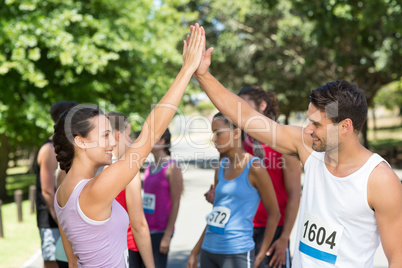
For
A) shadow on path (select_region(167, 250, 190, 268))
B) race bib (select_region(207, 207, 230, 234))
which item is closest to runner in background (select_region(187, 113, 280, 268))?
race bib (select_region(207, 207, 230, 234))

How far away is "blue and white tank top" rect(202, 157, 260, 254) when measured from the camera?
11.3 feet

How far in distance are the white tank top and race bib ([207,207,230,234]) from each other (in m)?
1.01

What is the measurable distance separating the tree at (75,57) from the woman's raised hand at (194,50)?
1001 cm

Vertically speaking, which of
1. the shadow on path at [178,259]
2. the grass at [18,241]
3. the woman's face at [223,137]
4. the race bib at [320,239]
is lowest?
the grass at [18,241]

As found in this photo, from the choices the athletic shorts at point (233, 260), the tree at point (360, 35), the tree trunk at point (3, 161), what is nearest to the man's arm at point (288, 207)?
the athletic shorts at point (233, 260)

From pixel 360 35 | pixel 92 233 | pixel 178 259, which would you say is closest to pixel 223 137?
pixel 92 233

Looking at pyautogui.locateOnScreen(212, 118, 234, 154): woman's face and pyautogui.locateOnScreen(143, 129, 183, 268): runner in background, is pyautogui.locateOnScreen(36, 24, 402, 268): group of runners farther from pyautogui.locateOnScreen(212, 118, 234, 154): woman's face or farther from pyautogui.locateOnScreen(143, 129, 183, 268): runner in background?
pyautogui.locateOnScreen(143, 129, 183, 268): runner in background

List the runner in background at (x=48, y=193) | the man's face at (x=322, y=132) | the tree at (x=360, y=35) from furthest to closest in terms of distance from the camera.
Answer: the tree at (x=360, y=35)
the runner in background at (x=48, y=193)
the man's face at (x=322, y=132)

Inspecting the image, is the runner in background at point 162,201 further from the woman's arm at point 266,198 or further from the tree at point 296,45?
the tree at point 296,45

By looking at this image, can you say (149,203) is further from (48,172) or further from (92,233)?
(92,233)

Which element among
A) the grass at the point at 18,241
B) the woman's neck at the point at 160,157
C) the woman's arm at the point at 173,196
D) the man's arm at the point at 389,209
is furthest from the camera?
the grass at the point at 18,241

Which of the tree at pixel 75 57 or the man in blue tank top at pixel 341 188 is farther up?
the tree at pixel 75 57

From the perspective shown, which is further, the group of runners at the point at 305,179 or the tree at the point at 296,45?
the tree at the point at 296,45

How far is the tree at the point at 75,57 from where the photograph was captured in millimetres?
12148
